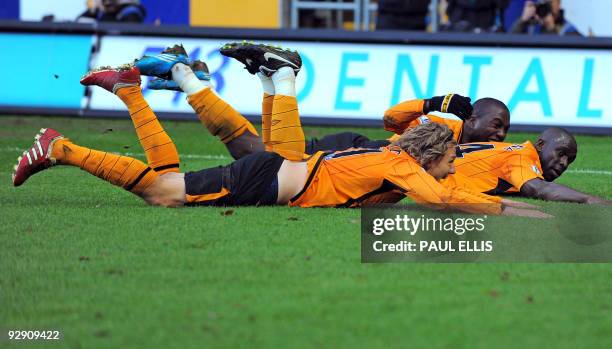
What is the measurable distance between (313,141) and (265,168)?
1610 millimetres

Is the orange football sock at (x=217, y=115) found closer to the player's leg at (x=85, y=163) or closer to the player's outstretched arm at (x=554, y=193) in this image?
the player's leg at (x=85, y=163)

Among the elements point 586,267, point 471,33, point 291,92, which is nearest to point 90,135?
point 471,33

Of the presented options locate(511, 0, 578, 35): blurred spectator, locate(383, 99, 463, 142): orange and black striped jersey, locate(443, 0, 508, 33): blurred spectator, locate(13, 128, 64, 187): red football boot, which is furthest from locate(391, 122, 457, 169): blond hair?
locate(511, 0, 578, 35): blurred spectator

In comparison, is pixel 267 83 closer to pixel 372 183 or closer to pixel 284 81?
pixel 284 81

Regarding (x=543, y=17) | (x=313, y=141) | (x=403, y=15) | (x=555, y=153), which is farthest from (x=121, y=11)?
(x=555, y=153)

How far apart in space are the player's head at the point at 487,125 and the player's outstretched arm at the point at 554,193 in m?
0.93

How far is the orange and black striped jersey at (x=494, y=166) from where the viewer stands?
8.12m

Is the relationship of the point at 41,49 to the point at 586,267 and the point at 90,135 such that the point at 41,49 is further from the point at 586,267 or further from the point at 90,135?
the point at 586,267

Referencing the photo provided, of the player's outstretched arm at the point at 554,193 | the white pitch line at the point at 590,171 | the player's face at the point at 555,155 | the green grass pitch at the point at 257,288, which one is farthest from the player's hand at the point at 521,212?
the white pitch line at the point at 590,171

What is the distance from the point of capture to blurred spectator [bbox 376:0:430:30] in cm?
1444

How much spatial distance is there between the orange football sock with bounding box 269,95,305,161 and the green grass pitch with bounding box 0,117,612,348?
1.29 ft

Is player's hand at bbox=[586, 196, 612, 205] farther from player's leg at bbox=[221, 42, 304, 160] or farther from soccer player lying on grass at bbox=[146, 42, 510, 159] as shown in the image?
player's leg at bbox=[221, 42, 304, 160]

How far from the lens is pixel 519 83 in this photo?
12.8 meters

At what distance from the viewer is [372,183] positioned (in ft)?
23.3
